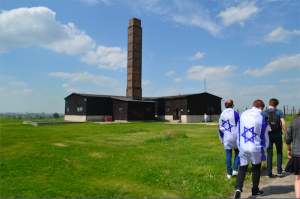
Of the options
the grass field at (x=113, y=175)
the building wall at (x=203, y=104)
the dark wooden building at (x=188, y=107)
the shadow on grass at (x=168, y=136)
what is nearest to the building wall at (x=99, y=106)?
the dark wooden building at (x=188, y=107)

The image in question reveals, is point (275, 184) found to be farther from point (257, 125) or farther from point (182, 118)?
point (182, 118)

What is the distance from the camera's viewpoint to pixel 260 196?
4.80 metres

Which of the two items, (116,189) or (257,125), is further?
(116,189)

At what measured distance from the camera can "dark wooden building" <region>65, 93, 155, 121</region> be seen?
36062 millimetres

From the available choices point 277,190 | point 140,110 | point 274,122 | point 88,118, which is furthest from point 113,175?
point 88,118

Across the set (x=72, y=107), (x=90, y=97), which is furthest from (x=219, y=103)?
(x=72, y=107)

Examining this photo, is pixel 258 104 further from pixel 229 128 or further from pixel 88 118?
pixel 88 118

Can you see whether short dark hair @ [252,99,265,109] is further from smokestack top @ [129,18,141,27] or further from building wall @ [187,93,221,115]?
smokestack top @ [129,18,141,27]

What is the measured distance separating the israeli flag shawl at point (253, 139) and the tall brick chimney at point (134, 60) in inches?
1390

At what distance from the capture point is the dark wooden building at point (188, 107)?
125 ft

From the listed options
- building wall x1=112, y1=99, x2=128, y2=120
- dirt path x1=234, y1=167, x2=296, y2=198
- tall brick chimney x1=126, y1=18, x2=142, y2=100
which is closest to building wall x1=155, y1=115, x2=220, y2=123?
tall brick chimney x1=126, y1=18, x2=142, y2=100

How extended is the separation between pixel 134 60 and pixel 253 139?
37.1 m

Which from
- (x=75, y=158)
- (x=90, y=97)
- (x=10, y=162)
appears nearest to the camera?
(x=10, y=162)

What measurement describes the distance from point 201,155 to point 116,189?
15.2 feet
